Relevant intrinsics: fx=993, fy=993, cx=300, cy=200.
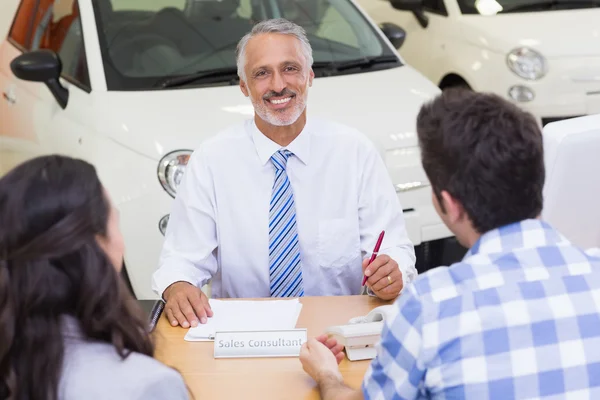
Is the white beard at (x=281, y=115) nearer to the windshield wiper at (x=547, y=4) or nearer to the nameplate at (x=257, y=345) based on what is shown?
the nameplate at (x=257, y=345)

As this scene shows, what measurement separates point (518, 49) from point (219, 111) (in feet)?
6.85

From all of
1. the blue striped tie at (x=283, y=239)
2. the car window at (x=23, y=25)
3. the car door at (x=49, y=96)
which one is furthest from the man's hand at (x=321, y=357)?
the car window at (x=23, y=25)

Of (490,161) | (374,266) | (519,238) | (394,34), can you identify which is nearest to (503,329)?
(519,238)

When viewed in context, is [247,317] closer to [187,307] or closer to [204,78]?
[187,307]

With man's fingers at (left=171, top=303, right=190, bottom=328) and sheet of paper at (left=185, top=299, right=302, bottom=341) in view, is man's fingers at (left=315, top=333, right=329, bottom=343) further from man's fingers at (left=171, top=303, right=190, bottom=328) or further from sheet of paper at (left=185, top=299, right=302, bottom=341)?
man's fingers at (left=171, top=303, right=190, bottom=328)

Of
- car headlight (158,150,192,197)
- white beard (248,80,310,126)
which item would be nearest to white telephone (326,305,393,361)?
white beard (248,80,310,126)

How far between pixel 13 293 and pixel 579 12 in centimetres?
Result: 469

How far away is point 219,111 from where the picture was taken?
3826mm

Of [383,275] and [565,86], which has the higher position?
[383,275]

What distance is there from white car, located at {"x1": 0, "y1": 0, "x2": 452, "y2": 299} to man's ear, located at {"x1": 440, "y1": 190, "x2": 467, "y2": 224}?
2021 millimetres

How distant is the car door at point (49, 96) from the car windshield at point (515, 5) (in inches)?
90.8

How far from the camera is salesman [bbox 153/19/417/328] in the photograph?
9.13 ft

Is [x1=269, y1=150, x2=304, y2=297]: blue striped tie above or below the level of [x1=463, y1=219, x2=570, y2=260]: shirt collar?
below

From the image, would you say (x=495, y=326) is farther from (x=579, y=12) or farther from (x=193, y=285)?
(x=579, y=12)
